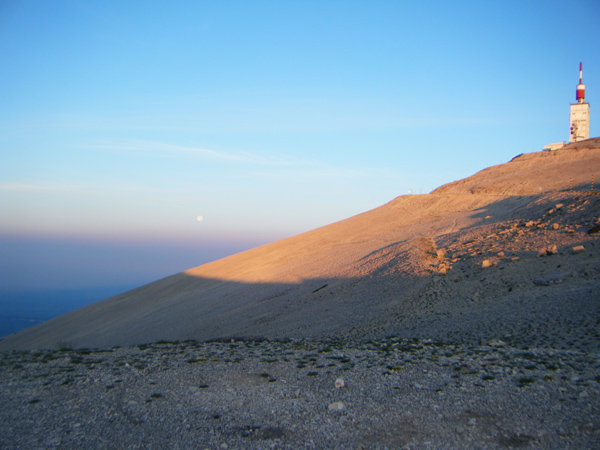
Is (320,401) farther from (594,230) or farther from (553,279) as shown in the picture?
(594,230)

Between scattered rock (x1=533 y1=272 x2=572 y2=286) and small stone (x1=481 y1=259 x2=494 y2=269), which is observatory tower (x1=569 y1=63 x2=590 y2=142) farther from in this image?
scattered rock (x1=533 y1=272 x2=572 y2=286)

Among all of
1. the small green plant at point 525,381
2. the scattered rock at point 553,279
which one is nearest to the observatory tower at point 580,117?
the scattered rock at point 553,279

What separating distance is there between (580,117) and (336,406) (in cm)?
5951

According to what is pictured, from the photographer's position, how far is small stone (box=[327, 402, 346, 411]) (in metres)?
5.96

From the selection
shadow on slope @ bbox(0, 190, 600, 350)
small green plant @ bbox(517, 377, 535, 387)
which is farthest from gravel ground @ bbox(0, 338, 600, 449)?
shadow on slope @ bbox(0, 190, 600, 350)

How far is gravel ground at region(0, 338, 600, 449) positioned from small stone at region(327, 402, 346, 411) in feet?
0.13

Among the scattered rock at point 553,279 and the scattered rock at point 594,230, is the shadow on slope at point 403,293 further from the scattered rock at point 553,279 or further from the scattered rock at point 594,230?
the scattered rock at point 594,230

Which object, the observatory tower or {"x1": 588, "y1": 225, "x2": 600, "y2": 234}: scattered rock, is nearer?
{"x1": 588, "y1": 225, "x2": 600, "y2": 234}: scattered rock

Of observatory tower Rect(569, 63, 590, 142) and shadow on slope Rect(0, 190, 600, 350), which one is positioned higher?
observatory tower Rect(569, 63, 590, 142)

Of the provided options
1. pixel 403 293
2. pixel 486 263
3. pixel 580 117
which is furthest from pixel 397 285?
pixel 580 117

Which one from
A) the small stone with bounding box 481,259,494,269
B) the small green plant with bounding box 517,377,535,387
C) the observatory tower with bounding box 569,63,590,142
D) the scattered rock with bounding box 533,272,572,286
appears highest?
the observatory tower with bounding box 569,63,590,142

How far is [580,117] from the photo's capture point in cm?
5175

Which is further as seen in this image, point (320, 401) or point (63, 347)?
point (63, 347)

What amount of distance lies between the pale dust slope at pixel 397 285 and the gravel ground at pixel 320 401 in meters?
3.11
